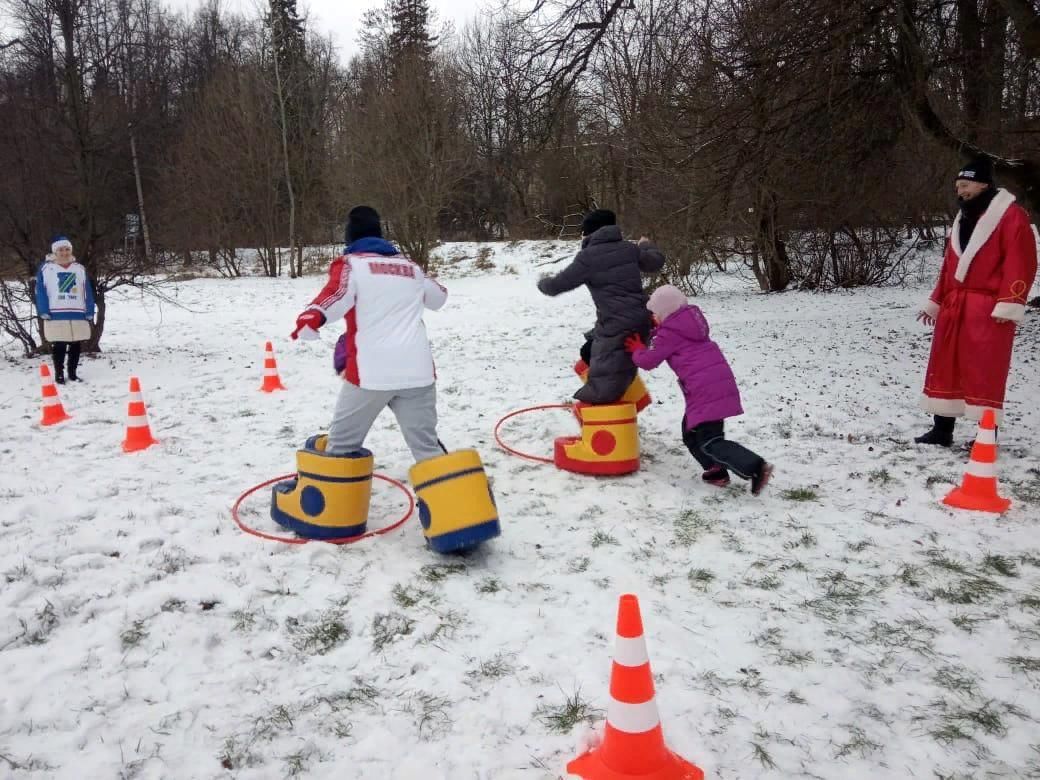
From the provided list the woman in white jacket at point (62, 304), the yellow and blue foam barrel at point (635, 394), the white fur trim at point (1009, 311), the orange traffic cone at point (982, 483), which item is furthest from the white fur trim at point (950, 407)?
the woman in white jacket at point (62, 304)

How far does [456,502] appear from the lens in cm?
401

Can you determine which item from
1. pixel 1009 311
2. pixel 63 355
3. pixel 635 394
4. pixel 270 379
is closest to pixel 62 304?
pixel 63 355

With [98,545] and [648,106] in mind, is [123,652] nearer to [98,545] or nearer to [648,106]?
[98,545]

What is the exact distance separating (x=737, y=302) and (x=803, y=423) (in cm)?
1011

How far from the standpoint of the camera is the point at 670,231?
16719 millimetres

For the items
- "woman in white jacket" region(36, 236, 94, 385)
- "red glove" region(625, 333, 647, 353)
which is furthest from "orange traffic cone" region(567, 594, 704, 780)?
"woman in white jacket" region(36, 236, 94, 385)

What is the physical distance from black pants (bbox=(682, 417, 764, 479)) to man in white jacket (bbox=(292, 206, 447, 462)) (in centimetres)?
199

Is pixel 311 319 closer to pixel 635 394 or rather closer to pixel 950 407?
pixel 635 394

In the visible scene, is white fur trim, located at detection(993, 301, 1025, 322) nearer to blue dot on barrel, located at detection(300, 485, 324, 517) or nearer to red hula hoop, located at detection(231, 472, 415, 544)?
red hula hoop, located at detection(231, 472, 415, 544)

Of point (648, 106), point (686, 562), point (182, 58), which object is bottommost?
point (686, 562)

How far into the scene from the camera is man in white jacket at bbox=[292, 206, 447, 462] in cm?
421

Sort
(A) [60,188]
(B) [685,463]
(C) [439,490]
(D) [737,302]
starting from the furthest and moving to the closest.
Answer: (D) [737,302], (A) [60,188], (B) [685,463], (C) [439,490]

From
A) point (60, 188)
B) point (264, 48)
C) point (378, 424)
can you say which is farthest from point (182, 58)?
point (378, 424)

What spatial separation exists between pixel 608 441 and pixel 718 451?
2.74 feet
